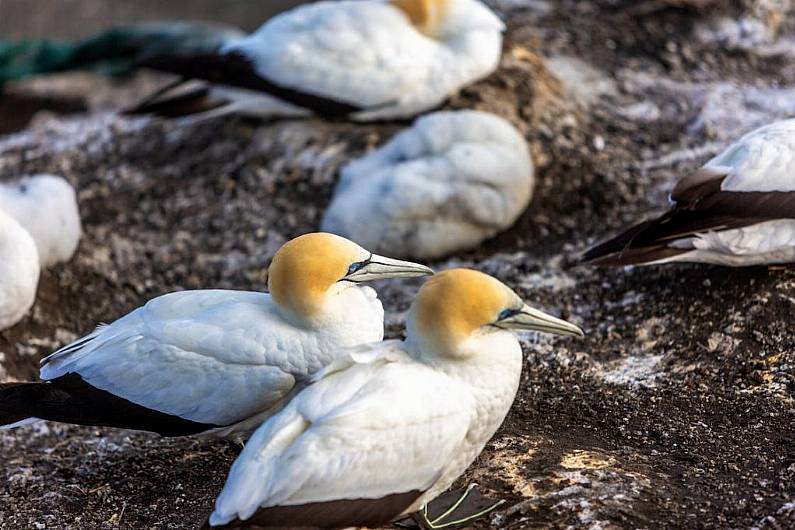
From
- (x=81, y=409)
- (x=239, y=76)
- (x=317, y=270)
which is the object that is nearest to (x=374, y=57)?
(x=239, y=76)

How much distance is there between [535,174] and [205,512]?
319 centimetres

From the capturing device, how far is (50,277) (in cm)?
611

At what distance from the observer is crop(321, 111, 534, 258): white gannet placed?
6.04 metres

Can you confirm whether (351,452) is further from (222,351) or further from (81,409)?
(81,409)

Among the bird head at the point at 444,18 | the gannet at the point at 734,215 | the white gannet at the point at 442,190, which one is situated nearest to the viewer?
the gannet at the point at 734,215

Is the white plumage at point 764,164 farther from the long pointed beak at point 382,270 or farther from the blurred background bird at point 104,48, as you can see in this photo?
the blurred background bird at point 104,48

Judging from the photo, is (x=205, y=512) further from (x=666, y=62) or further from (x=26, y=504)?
(x=666, y=62)

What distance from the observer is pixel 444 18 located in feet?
23.0

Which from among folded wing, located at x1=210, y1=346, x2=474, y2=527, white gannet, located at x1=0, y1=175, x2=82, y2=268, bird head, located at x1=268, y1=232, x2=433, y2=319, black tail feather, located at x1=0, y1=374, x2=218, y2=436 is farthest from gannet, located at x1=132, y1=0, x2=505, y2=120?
folded wing, located at x1=210, y1=346, x2=474, y2=527

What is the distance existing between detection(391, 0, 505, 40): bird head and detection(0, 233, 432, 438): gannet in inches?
122

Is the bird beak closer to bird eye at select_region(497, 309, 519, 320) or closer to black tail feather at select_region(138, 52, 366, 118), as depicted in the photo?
bird eye at select_region(497, 309, 519, 320)

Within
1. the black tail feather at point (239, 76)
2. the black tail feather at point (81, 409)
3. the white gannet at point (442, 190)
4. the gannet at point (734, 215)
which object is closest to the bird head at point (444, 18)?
the black tail feather at point (239, 76)

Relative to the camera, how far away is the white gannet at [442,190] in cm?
604

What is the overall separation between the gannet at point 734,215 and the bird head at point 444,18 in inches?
93.6
